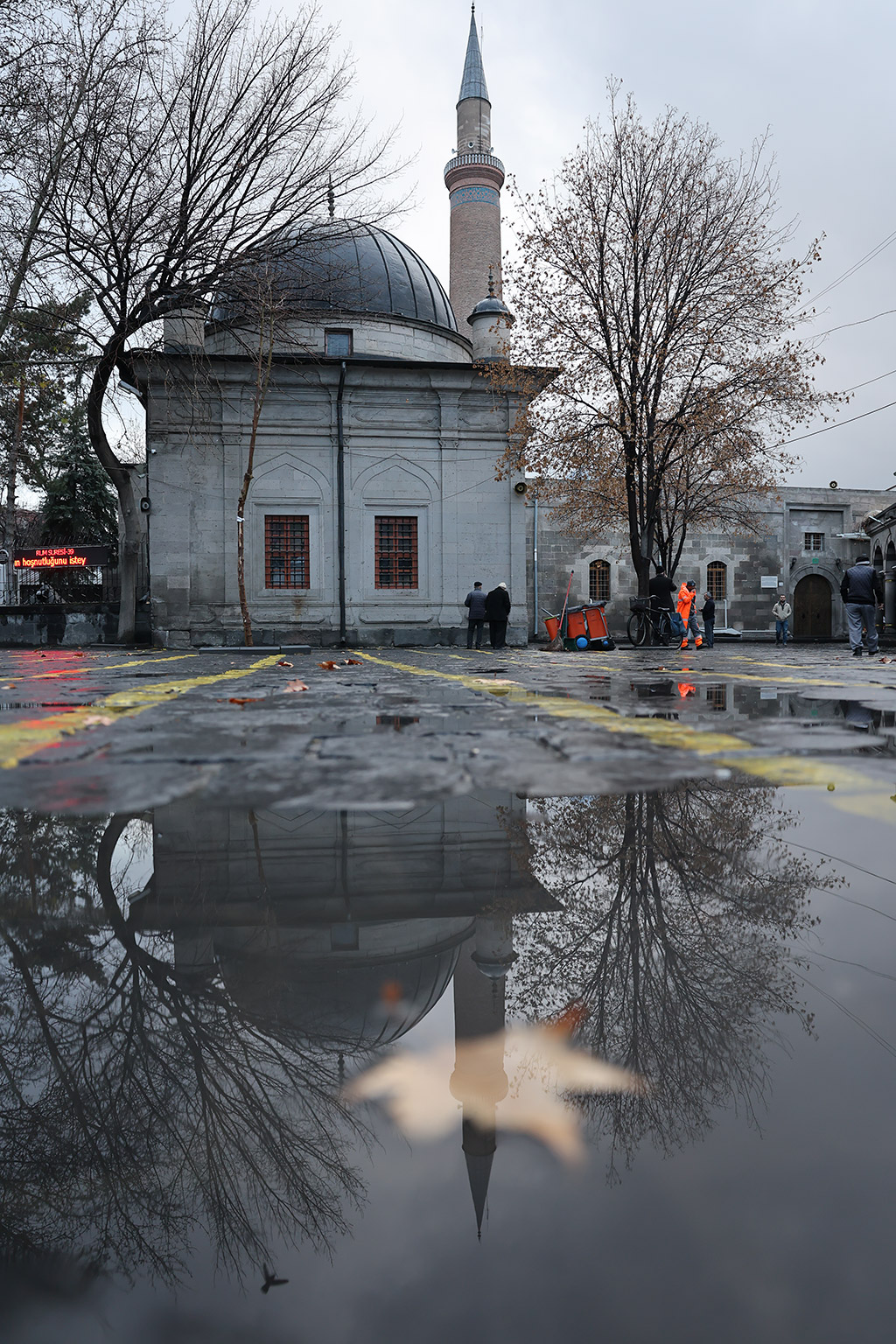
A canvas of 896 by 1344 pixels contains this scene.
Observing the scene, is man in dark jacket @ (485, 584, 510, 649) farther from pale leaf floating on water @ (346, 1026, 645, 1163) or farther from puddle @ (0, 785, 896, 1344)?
pale leaf floating on water @ (346, 1026, 645, 1163)

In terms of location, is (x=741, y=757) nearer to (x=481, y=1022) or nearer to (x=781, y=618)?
(x=481, y=1022)

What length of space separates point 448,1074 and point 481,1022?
112 mm

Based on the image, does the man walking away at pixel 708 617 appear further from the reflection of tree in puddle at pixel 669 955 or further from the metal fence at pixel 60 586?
the reflection of tree in puddle at pixel 669 955

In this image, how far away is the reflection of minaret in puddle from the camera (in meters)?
0.73

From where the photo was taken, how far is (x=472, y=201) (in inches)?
1497

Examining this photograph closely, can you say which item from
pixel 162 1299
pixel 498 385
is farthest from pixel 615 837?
pixel 498 385

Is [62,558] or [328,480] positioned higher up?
[328,480]

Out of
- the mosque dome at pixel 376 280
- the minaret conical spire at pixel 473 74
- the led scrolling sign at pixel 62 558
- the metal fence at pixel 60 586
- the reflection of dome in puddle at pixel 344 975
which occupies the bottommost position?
the reflection of dome in puddle at pixel 344 975

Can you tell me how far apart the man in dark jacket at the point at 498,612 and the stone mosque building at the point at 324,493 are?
7.78 feet

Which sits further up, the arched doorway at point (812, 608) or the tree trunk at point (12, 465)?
the tree trunk at point (12, 465)

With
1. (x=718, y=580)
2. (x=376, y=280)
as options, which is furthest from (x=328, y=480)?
(x=718, y=580)

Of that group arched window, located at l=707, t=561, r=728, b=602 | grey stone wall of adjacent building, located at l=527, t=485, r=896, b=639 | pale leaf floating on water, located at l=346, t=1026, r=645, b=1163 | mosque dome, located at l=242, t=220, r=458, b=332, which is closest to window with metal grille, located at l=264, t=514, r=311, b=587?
mosque dome, located at l=242, t=220, r=458, b=332

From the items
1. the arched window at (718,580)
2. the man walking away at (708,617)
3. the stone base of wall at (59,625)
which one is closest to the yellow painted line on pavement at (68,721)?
the stone base of wall at (59,625)

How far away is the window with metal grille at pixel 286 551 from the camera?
902 inches
